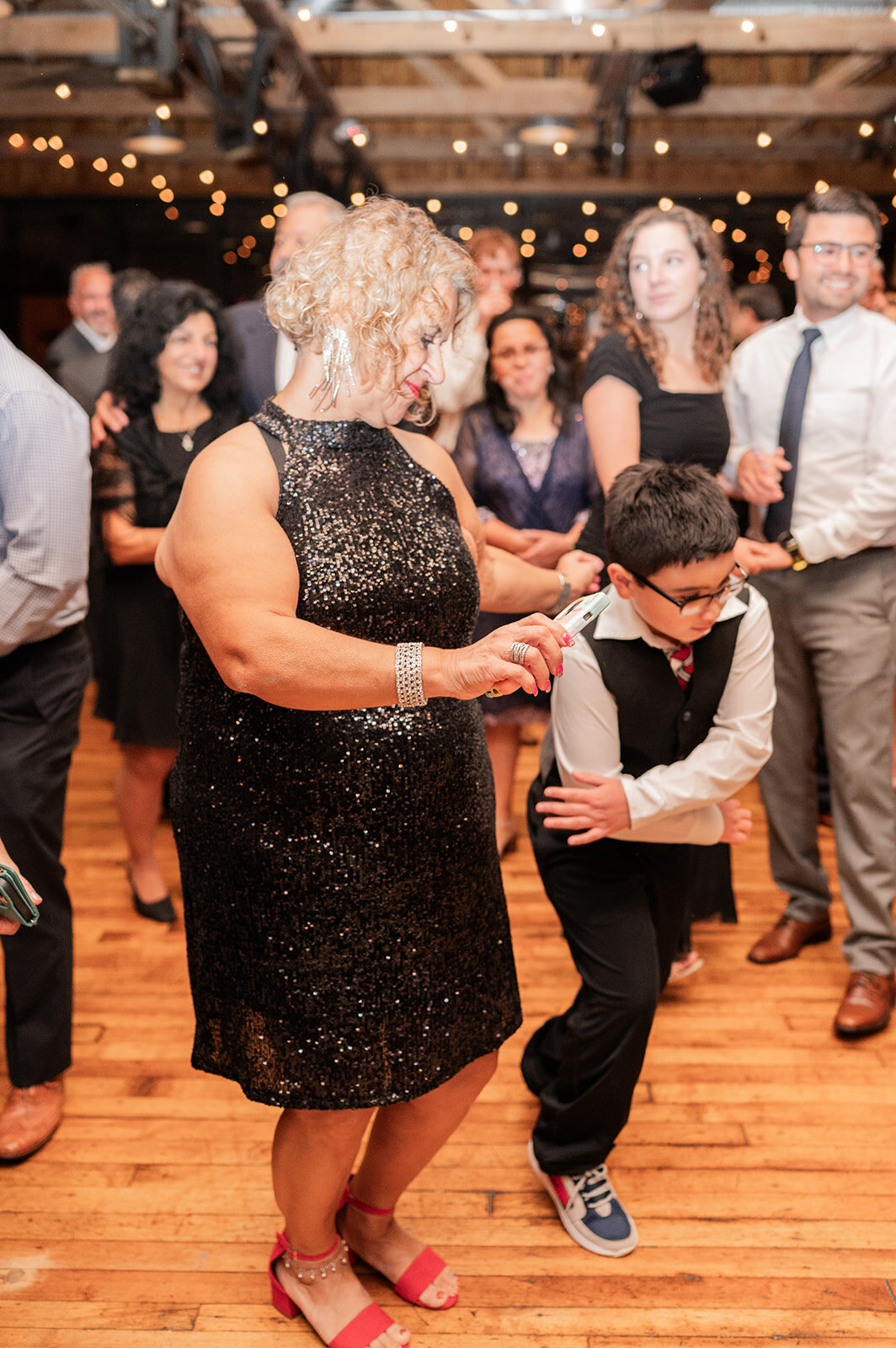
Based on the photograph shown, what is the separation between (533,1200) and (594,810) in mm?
771

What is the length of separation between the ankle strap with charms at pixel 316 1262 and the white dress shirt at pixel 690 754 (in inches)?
30.7

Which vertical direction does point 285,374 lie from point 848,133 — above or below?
below

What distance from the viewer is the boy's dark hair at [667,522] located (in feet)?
5.93

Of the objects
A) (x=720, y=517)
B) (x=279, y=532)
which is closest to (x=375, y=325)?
(x=279, y=532)

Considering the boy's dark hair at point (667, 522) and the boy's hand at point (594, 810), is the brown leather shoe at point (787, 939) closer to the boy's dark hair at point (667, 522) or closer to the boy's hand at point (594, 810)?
the boy's hand at point (594, 810)

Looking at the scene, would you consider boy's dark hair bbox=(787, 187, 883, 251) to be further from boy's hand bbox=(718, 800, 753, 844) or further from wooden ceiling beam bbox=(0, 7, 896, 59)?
wooden ceiling beam bbox=(0, 7, 896, 59)

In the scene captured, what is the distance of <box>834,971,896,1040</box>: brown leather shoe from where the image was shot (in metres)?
2.59

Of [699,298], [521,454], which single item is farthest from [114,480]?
[699,298]

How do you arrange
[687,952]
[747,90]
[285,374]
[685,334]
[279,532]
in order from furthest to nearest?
[747,90] < [285,374] < [687,952] < [685,334] < [279,532]

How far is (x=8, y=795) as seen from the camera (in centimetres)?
216

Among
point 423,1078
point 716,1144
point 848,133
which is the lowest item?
point 716,1144

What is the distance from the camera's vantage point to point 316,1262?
5.86 ft

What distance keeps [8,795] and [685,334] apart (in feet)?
5.49

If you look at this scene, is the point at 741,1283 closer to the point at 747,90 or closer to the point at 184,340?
the point at 184,340
